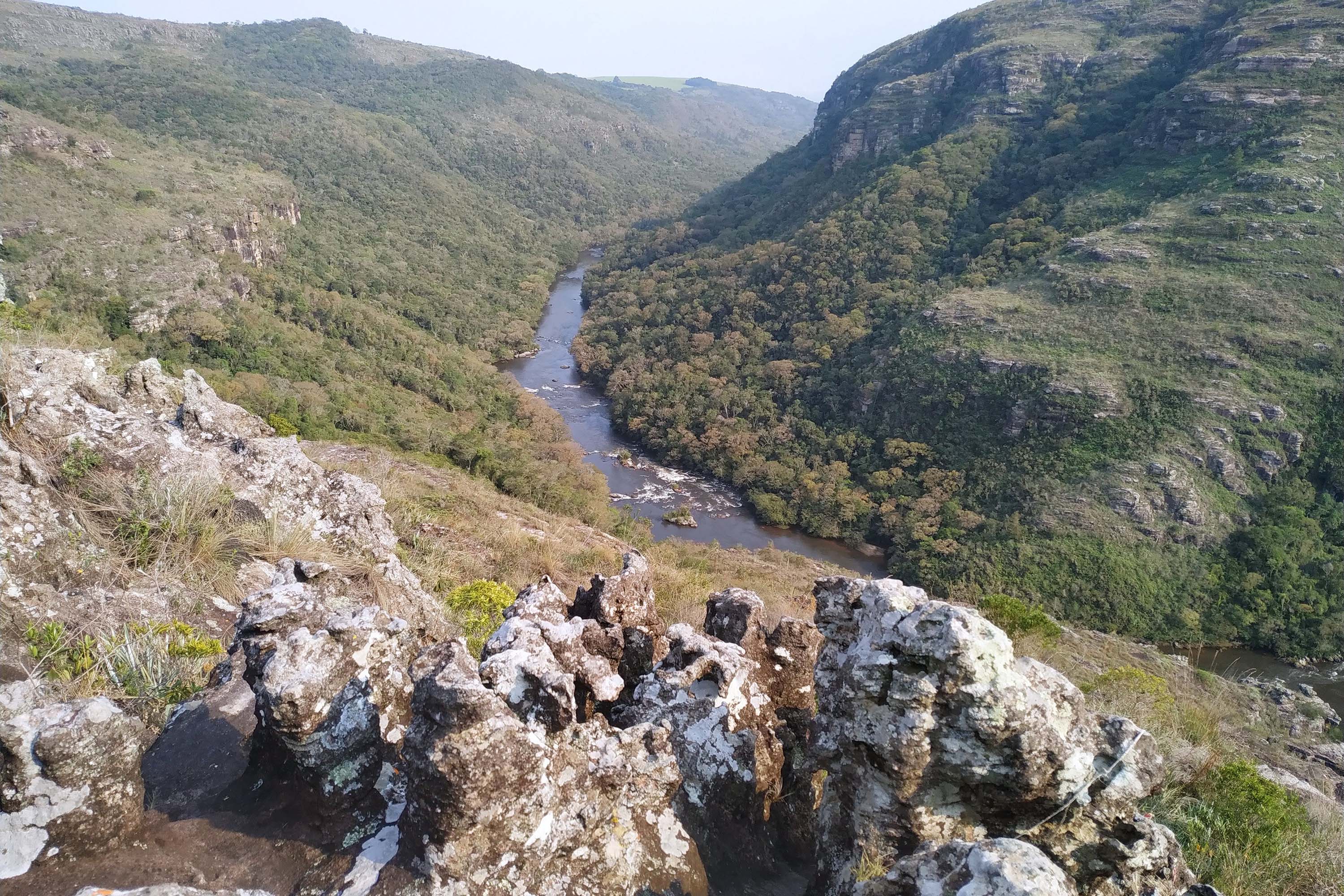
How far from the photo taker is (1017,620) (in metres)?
13.1

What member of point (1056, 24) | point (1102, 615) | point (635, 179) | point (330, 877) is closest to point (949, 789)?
point (330, 877)

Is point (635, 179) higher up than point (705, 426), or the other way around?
point (635, 179)

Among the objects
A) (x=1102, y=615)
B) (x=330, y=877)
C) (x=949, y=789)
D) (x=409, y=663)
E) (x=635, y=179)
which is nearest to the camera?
(x=330, y=877)

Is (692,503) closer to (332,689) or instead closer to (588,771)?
(332,689)

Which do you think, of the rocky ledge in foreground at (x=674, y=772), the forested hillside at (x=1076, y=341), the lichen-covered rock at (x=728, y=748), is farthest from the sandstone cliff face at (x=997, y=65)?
the rocky ledge in foreground at (x=674, y=772)

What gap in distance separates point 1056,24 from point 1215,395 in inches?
2538

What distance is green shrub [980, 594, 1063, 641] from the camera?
1296 centimetres

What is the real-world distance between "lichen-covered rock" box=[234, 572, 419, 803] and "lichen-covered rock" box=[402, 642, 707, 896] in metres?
0.51

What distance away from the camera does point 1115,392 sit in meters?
41.5

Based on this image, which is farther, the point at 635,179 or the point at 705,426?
the point at 635,179

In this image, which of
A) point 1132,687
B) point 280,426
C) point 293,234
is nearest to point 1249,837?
point 1132,687

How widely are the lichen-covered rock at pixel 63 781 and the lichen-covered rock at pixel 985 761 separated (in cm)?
417

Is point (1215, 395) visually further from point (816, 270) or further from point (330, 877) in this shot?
point (330, 877)

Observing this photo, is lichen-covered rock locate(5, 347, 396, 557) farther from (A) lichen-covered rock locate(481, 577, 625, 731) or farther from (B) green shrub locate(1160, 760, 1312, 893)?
(B) green shrub locate(1160, 760, 1312, 893)
